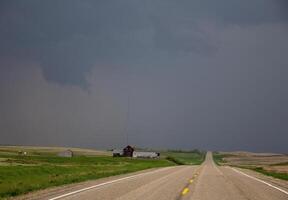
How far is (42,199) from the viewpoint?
18344mm

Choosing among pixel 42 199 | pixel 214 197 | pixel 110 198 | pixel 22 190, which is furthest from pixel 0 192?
pixel 214 197

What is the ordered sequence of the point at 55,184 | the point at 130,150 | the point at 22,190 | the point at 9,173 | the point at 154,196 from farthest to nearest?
the point at 130,150 → the point at 9,173 → the point at 55,184 → the point at 22,190 → the point at 154,196

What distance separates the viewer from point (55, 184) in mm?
26672

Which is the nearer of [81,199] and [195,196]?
[81,199]

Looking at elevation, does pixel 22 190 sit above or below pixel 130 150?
below

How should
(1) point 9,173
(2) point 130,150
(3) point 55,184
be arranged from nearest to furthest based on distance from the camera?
(3) point 55,184, (1) point 9,173, (2) point 130,150

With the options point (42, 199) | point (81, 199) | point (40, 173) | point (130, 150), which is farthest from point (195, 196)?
point (130, 150)

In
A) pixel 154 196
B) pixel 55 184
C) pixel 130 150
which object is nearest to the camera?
pixel 154 196

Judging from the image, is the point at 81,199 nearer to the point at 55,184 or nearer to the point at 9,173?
the point at 55,184

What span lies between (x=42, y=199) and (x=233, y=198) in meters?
6.90

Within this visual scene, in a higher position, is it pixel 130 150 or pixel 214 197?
pixel 130 150

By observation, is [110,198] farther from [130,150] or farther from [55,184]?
[130,150]

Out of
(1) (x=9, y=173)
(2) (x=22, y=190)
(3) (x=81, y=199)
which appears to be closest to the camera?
(3) (x=81, y=199)

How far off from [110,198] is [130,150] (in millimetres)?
161928
